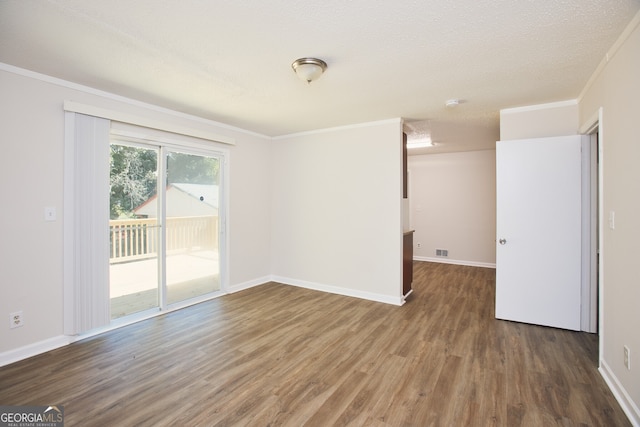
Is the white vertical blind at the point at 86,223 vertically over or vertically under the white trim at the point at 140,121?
under

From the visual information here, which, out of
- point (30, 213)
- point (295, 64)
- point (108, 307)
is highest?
point (295, 64)

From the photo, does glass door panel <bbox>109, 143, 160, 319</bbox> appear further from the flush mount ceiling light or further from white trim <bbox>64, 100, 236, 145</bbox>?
the flush mount ceiling light

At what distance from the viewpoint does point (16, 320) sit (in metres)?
2.49

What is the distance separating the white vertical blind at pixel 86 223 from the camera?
9.12 feet

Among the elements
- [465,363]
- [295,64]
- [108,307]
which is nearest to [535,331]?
[465,363]

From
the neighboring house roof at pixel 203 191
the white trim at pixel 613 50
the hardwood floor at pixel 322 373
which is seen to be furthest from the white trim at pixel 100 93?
the white trim at pixel 613 50

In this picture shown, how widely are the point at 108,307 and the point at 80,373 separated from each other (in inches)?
33.7

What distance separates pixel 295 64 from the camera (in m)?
2.35

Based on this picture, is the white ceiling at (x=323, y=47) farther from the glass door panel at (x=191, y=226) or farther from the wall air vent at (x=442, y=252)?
the wall air vent at (x=442, y=252)

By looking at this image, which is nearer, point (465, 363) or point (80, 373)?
point (80, 373)

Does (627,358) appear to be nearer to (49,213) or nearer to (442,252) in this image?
(49,213)

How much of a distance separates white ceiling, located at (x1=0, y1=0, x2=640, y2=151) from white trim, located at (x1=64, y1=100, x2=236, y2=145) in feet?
0.72

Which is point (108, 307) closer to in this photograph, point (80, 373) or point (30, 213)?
point (80, 373)

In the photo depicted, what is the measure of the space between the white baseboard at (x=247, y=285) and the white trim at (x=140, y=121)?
7.17ft
